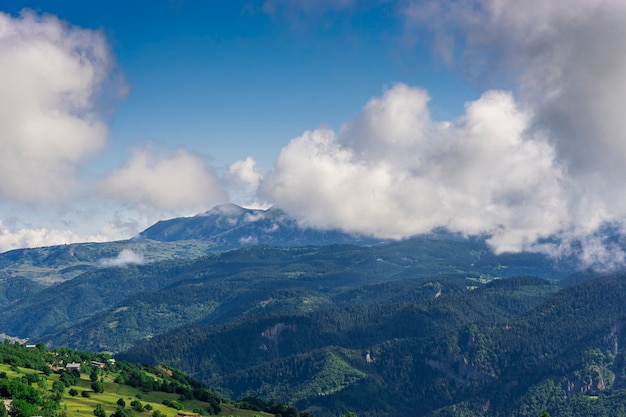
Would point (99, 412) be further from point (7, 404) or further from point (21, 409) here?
point (21, 409)

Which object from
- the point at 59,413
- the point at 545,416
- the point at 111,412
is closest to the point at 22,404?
the point at 59,413

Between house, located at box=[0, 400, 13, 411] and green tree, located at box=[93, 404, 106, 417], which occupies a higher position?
house, located at box=[0, 400, 13, 411]

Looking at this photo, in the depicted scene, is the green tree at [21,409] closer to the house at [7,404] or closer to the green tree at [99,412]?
the house at [7,404]

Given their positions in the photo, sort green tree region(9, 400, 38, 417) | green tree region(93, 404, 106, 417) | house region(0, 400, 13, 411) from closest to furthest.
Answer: green tree region(9, 400, 38, 417), house region(0, 400, 13, 411), green tree region(93, 404, 106, 417)

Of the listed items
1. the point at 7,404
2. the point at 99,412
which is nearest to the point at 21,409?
the point at 7,404

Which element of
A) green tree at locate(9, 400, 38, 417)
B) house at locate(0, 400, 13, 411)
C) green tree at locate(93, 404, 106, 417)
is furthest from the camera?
green tree at locate(93, 404, 106, 417)

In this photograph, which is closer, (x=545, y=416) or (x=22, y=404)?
(x=22, y=404)

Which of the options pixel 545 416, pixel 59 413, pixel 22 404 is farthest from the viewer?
pixel 545 416

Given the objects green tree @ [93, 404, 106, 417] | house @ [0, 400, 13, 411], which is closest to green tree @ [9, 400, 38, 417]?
house @ [0, 400, 13, 411]

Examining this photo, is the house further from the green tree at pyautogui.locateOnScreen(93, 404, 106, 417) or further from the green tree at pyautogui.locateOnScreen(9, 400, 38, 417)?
the green tree at pyautogui.locateOnScreen(93, 404, 106, 417)

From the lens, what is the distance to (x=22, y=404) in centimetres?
15200

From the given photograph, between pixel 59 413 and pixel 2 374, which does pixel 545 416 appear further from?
pixel 2 374

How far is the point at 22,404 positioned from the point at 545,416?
5485 inches

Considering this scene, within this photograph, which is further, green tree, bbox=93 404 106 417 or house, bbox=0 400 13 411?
green tree, bbox=93 404 106 417
